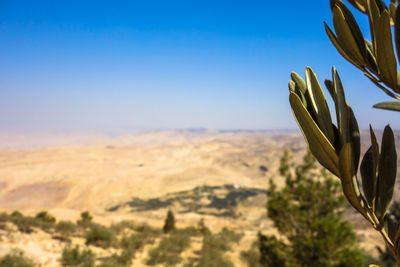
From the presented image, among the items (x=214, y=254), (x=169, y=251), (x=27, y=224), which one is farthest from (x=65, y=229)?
(x=214, y=254)

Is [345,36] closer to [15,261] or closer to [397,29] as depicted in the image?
[397,29]

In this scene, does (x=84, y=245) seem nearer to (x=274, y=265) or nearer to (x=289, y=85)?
(x=274, y=265)

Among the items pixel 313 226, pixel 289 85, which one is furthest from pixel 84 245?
pixel 289 85

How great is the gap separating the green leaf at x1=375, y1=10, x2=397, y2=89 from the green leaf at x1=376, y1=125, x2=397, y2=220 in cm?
17

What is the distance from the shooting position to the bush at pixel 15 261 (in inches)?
251

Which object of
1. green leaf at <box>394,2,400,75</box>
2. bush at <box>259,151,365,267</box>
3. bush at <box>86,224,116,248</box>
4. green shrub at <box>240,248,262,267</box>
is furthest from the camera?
green shrub at <box>240,248,262,267</box>

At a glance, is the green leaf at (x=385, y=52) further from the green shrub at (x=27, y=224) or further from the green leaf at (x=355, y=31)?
the green shrub at (x=27, y=224)

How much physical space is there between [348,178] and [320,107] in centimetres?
20

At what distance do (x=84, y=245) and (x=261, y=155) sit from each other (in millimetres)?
58371

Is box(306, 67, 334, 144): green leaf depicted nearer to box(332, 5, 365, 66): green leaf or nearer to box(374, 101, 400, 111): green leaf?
box(332, 5, 365, 66): green leaf

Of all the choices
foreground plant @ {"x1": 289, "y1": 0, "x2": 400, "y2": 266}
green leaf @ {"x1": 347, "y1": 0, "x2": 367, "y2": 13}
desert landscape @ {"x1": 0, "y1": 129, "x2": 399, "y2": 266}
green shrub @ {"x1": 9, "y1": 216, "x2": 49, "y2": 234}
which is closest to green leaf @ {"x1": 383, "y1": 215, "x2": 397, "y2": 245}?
foreground plant @ {"x1": 289, "y1": 0, "x2": 400, "y2": 266}

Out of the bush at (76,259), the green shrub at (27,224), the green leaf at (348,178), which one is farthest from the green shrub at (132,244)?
the green leaf at (348,178)

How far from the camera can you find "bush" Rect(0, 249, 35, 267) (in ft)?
20.9

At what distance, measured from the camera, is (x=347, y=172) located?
61 centimetres
